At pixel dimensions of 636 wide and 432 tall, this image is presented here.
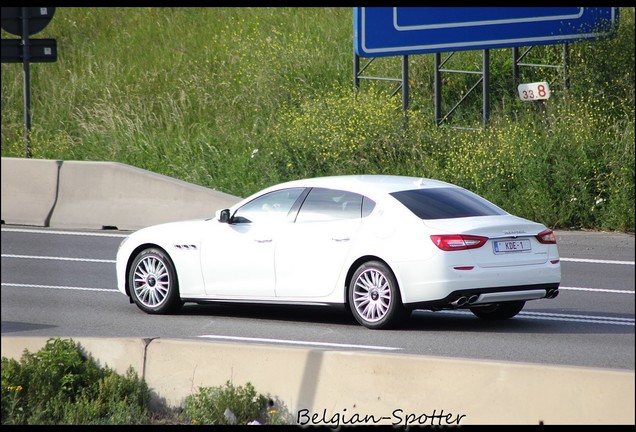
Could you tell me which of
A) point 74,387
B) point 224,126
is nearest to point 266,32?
point 224,126

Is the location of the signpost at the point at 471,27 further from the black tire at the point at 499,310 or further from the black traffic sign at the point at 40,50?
the black tire at the point at 499,310

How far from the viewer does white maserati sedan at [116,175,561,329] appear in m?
10.1

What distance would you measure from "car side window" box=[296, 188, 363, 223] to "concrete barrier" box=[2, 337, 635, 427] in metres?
4.03

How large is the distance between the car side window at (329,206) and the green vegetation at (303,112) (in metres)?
8.13

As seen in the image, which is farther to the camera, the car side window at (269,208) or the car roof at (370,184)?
the car side window at (269,208)

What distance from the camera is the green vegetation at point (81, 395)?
663 centimetres

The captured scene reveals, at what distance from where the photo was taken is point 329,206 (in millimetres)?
10953

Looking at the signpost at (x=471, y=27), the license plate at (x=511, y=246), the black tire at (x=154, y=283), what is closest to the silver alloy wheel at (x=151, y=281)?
the black tire at (x=154, y=283)

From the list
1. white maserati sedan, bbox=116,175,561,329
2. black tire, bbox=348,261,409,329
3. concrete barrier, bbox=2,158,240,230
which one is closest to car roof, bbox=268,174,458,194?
white maserati sedan, bbox=116,175,561,329

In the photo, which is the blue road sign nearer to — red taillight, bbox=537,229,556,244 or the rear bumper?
red taillight, bbox=537,229,556,244

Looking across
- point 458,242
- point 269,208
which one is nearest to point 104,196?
point 269,208

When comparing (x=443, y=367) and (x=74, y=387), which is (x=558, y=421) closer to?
(x=443, y=367)

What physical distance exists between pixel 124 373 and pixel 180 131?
21315 mm

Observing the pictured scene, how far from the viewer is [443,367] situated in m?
5.91
